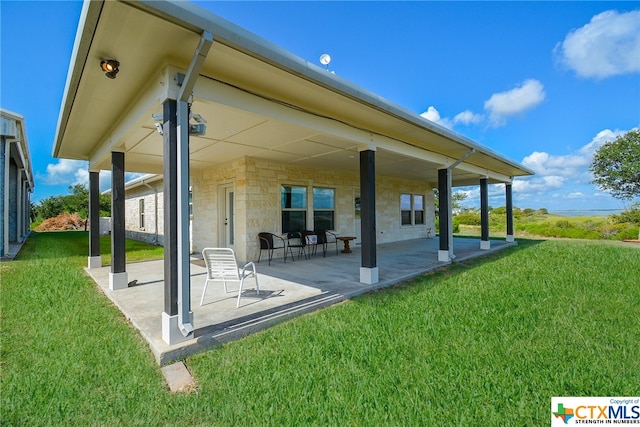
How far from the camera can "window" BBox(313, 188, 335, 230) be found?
866cm

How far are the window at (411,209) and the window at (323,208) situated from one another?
422cm

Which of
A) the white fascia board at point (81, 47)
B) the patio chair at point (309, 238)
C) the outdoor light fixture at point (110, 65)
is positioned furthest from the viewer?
the patio chair at point (309, 238)

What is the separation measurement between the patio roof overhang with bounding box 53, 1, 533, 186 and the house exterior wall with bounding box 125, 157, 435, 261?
70cm

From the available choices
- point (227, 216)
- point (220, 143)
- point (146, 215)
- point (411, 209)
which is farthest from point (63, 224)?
point (411, 209)

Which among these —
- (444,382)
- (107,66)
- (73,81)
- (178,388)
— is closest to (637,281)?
(444,382)

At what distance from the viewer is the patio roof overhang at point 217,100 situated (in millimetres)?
2307

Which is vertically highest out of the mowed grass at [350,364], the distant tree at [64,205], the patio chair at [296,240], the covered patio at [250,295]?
the distant tree at [64,205]

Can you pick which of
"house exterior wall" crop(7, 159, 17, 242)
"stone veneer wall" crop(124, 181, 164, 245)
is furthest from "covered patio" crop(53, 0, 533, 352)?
"house exterior wall" crop(7, 159, 17, 242)

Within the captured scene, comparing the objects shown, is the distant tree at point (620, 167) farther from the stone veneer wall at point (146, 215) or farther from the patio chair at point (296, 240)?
the stone veneer wall at point (146, 215)

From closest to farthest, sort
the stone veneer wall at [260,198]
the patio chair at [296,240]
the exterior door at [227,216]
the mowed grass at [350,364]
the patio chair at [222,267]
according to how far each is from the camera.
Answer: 1. the mowed grass at [350,364]
2. the patio chair at [222,267]
3. the stone veneer wall at [260,198]
4. the patio chair at [296,240]
5. the exterior door at [227,216]

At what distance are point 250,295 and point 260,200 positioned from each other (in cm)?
340

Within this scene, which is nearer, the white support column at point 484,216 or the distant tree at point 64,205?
the white support column at point 484,216

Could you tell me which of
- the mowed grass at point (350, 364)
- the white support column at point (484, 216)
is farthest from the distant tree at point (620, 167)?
the mowed grass at point (350, 364)

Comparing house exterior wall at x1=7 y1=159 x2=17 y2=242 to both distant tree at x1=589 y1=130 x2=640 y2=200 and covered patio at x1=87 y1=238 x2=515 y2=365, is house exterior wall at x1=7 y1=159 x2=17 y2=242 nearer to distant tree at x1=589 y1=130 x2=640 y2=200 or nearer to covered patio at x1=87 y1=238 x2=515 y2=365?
covered patio at x1=87 y1=238 x2=515 y2=365
